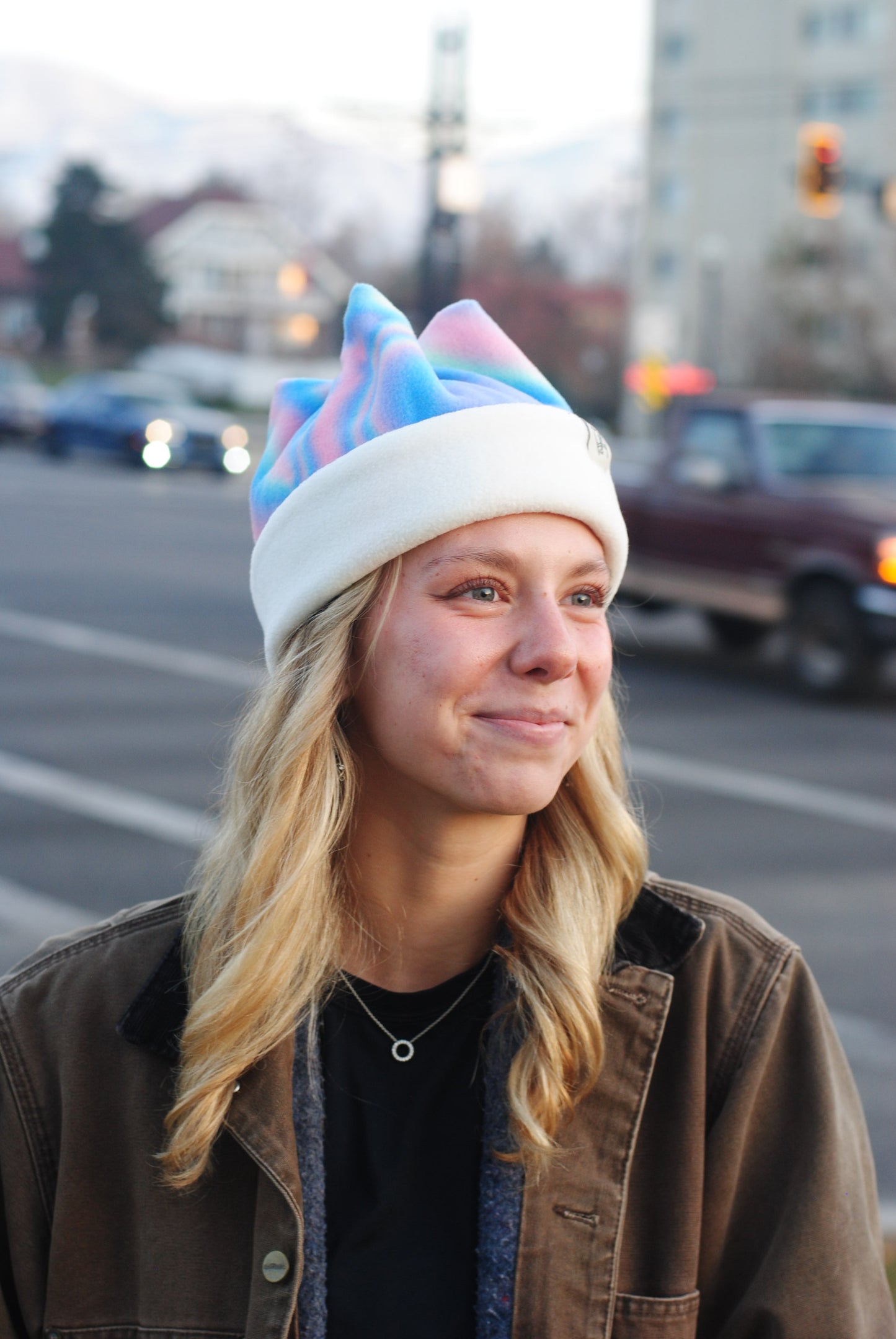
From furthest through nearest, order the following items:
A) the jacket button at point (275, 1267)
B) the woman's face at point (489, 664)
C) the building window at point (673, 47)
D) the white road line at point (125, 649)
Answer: the building window at point (673, 47), the white road line at point (125, 649), the woman's face at point (489, 664), the jacket button at point (275, 1267)

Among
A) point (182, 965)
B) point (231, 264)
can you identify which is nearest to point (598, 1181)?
point (182, 965)

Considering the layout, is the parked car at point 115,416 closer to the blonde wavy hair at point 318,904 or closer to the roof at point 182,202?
the roof at point 182,202

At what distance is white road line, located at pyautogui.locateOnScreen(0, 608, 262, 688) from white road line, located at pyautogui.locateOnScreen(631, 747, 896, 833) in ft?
10.7

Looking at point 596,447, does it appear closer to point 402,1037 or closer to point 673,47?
point 402,1037

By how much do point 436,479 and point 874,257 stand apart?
56901 mm

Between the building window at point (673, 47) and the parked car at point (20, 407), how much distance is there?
45.1m

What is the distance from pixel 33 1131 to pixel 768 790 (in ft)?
24.6

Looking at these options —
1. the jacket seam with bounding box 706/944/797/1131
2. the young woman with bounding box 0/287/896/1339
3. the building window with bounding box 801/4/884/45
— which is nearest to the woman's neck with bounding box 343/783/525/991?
the young woman with bounding box 0/287/896/1339

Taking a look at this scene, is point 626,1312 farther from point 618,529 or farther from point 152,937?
point 618,529

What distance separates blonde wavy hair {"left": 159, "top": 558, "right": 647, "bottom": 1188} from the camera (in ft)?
6.54

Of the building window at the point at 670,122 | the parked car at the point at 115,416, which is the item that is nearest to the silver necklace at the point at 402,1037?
the parked car at the point at 115,416

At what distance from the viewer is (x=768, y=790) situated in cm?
914

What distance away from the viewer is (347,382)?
87.0 inches

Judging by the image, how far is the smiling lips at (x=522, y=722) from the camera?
2.02m
